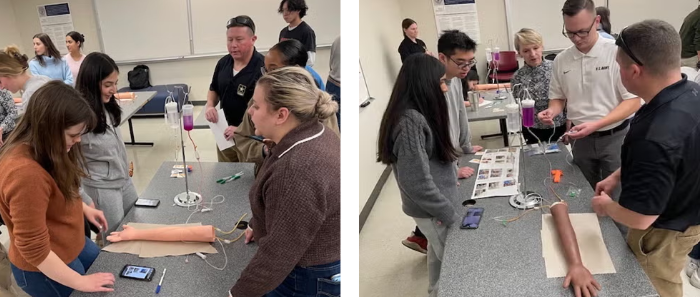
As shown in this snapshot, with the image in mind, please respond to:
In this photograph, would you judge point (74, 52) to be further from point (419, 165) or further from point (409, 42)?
point (409, 42)

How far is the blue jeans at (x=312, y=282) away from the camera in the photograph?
1330 mm

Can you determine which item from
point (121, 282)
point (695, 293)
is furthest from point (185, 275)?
point (695, 293)

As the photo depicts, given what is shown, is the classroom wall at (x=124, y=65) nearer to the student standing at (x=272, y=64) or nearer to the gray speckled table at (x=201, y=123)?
the student standing at (x=272, y=64)

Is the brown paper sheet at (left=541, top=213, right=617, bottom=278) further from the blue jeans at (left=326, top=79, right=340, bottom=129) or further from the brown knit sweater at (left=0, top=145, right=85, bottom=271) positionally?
the brown knit sweater at (left=0, top=145, right=85, bottom=271)

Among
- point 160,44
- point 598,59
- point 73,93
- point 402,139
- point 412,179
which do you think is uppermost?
point 160,44

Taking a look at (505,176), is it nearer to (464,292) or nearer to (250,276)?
(464,292)

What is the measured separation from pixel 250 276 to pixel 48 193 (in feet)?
2.03

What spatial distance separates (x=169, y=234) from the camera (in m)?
1.67

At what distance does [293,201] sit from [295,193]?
0.07 feet

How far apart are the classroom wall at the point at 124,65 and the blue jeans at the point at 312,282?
1173mm

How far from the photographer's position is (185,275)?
59.1 inches

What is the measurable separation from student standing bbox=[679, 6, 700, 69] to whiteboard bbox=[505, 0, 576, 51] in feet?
4.48

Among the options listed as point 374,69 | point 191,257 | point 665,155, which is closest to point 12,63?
point 191,257

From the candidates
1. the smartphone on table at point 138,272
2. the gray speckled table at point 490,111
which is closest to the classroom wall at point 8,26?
the smartphone on table at point 138,272
